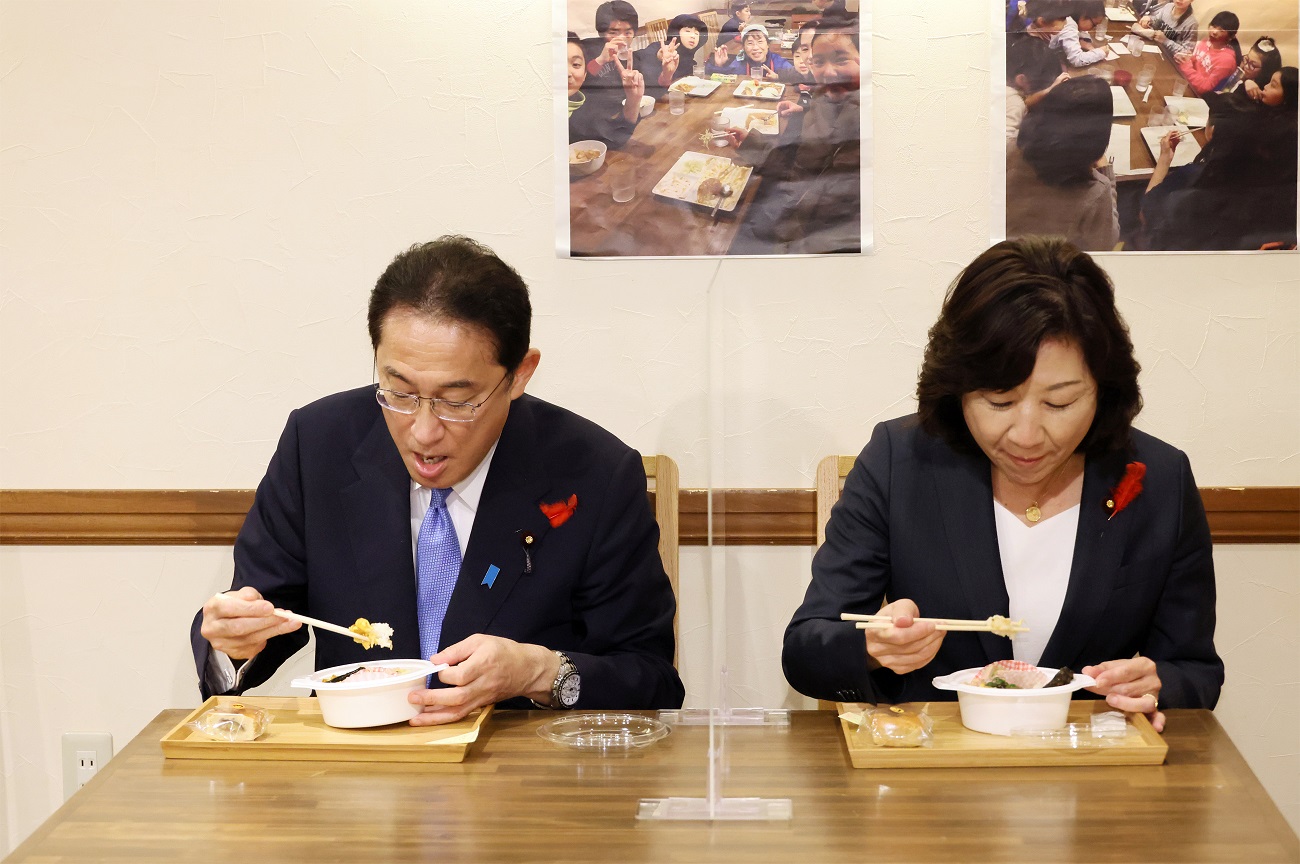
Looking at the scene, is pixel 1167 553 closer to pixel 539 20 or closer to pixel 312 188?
pixel 539 20

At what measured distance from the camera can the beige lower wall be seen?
2.74m

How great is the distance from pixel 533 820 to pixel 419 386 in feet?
2.48

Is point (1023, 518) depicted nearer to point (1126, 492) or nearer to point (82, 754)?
point (1126, 492)

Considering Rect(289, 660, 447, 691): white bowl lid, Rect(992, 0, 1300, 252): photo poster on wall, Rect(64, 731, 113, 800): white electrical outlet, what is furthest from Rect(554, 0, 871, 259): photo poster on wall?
Rect(64, 731, 113, 800): white electrical outlet

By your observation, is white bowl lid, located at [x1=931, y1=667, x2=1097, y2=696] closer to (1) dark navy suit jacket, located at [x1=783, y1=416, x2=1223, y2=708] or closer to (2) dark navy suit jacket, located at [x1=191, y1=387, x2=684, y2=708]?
(1) dark navy suit jacket, located at [x1=783, y1=416, x2=1223, y2=708]

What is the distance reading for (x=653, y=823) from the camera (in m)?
1.35

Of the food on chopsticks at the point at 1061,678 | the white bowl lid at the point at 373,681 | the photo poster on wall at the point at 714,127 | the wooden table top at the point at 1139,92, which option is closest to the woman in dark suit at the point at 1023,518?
the food on chopsticks at the point at 1061,678

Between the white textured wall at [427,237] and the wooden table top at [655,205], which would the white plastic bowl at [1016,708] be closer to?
the white textured wall at [427,237]

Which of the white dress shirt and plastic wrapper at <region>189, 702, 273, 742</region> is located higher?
the white dress shirt

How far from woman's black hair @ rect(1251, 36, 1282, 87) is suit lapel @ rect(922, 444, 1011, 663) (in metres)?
1.19

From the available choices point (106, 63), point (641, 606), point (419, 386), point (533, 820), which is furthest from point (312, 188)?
point (533, 820)

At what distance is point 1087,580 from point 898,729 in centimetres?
56

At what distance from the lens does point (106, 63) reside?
2.70m

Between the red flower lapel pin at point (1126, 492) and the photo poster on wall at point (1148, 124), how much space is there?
2.71 feet
